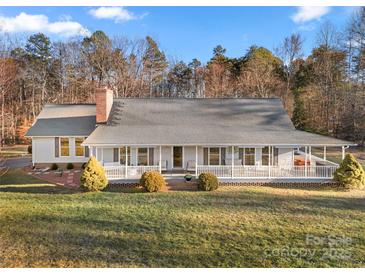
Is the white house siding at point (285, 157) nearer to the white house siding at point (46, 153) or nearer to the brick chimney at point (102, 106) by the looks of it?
the brick chimney at point (102, 106)

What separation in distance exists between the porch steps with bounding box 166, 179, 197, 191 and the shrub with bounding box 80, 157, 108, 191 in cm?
362

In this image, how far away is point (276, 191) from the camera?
15078mm

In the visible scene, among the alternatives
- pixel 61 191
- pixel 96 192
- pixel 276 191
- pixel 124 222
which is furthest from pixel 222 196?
pixel 61 191

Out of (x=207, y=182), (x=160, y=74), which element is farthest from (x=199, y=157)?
(x=160, y=74)

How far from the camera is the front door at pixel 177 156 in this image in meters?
18.3

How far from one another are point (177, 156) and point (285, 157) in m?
6.97

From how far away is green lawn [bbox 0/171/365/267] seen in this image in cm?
778

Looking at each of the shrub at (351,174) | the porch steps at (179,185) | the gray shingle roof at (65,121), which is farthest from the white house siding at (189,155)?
the shrub at (351,174)

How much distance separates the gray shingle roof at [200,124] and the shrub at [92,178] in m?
1.76

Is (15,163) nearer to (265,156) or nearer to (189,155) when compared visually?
(189,155)

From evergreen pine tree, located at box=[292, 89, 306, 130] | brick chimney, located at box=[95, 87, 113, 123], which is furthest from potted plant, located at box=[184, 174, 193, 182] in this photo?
evergreen pine tree, located at box=[292, 89, 306, 130]

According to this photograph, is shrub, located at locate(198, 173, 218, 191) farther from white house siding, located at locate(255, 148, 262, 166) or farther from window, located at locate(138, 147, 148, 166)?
window, located at locate(138, 147, 148, 166)

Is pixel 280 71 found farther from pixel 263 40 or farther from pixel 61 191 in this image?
pixel 61 191
